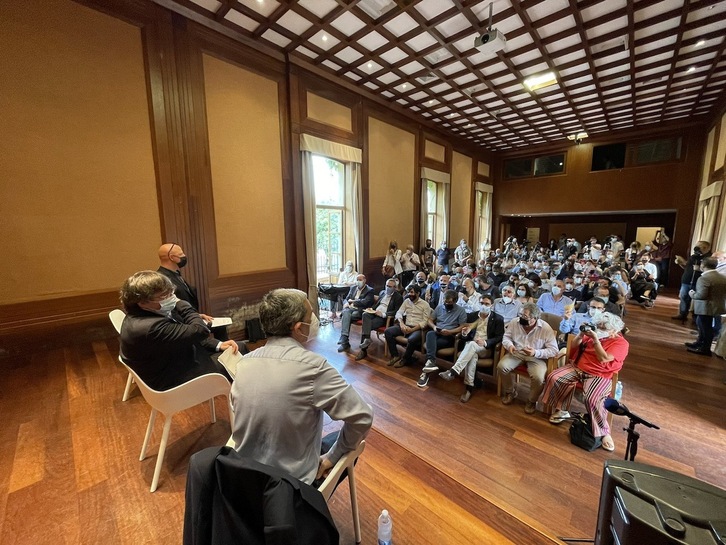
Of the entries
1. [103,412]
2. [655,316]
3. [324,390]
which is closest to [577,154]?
[655,316]

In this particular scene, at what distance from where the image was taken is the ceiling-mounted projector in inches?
143

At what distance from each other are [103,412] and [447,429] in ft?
9.31

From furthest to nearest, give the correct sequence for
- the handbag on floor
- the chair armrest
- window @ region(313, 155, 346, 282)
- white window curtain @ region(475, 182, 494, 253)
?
white window curtain @ region(475, 182, 494, 253), window @ region(313, 155, 346, 282), the handbag on floor, the chair armrest

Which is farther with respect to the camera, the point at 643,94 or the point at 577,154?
the point at 577,154

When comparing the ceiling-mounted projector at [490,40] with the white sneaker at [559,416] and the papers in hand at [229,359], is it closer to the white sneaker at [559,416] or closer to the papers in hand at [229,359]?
the white sneaker at [559,416]

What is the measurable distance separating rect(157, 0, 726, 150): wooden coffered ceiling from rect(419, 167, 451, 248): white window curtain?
154 cm

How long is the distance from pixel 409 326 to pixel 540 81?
16.8ft

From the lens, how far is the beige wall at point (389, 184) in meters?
6.35

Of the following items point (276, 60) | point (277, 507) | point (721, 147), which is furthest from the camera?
point (721, 147)

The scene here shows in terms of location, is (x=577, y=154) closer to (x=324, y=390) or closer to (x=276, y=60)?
(x=276, y=60)

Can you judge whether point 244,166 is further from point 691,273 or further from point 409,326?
point 691,273

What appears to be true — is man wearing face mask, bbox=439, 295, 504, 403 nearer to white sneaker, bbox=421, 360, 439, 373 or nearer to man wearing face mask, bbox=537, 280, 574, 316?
white sneaker, bbox=421, 360, 439, 373

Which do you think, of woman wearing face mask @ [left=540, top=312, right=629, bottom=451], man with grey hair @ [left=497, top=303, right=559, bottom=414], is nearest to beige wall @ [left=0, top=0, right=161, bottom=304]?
man with grey hair @ [left=497, top=303, right=559, bottom=414]

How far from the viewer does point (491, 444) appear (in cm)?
228
